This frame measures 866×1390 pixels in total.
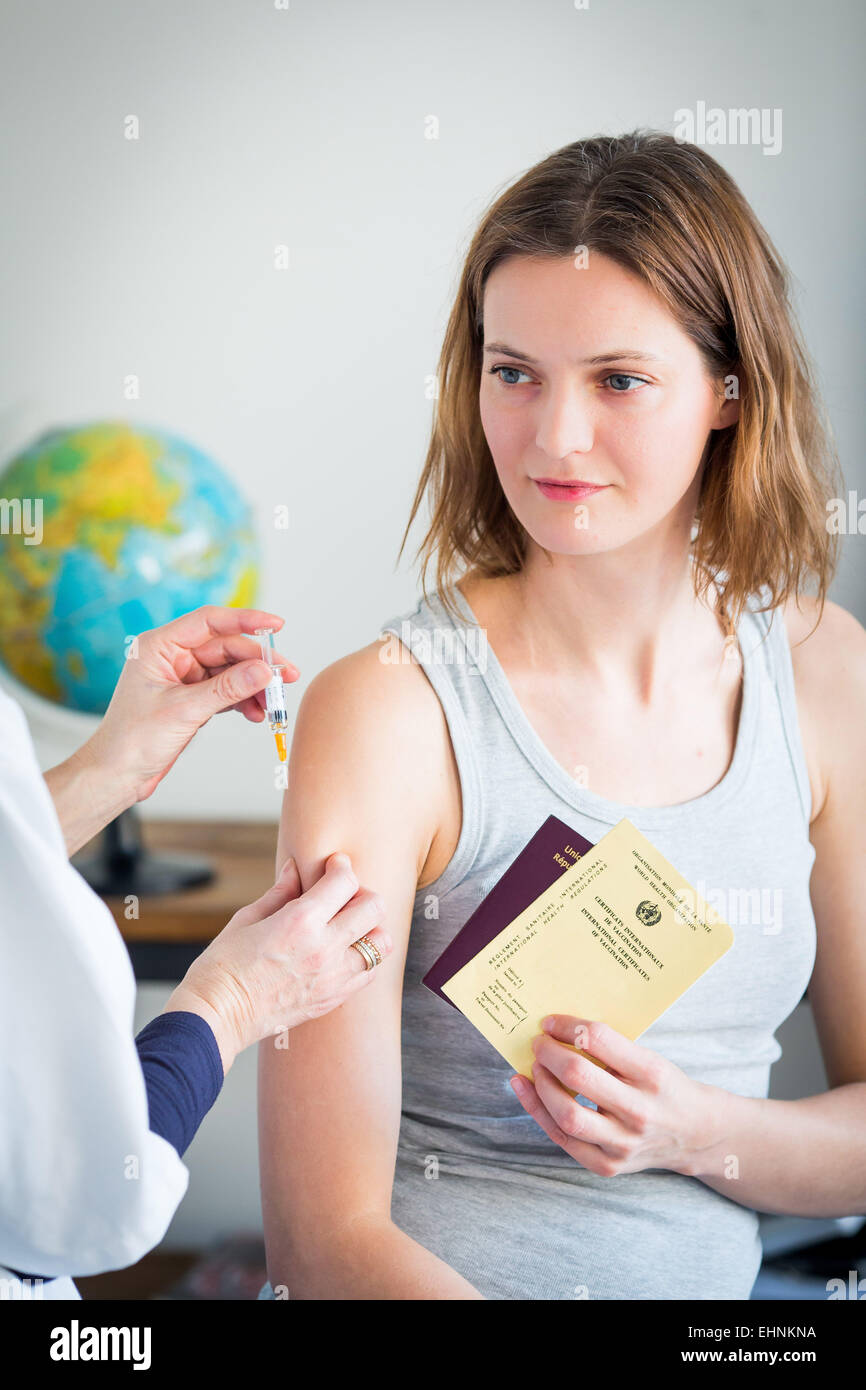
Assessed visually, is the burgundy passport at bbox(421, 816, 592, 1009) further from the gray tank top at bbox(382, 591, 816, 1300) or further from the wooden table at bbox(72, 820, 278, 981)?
the wooden table at bbox(72, 820, 278, 981)

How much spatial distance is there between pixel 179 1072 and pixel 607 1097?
321 mm

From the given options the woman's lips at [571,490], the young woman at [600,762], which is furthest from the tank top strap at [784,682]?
the woman's lips at [571,490]

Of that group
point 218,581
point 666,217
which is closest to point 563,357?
point 666,217

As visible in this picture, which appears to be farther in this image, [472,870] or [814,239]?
[814,239]

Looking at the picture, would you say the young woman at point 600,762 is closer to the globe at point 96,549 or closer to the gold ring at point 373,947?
the gold ring at point 373,947

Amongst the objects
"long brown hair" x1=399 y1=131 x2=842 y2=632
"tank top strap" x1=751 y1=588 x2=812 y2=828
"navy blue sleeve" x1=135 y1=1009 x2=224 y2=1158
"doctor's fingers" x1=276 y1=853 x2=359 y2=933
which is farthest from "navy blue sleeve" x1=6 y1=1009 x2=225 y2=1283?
"tank top strap" x1=751 y1=588 x2=812 y2=828

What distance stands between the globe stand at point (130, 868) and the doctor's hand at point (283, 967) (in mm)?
744

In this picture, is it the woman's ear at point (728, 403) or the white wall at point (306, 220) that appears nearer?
the woman's ear at point (728, 403)

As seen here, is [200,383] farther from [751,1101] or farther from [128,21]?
[751,1101]

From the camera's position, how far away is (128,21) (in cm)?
180

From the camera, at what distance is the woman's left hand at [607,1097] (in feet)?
2.81

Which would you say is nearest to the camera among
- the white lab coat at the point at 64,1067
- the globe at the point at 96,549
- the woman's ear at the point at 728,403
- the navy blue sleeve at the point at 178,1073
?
the white lab coat at the point at 64,1067

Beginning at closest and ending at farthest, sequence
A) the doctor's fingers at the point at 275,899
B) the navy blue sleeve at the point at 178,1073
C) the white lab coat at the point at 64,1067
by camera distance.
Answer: the white lab coat at the point at 64,1067, the navy blue sleeve at the point at 178,1073, the doctor's fingers at the point at 275,899
